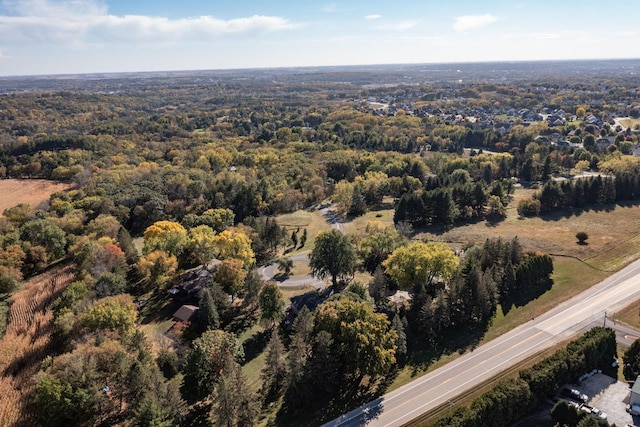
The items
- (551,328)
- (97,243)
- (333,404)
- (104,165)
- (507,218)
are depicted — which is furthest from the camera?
(104,165)

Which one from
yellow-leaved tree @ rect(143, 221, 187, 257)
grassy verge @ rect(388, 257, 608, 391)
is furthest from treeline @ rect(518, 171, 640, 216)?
yellow-leaved tree @ rect(143, 221, 187, 257)

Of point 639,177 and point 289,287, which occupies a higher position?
point 639,177

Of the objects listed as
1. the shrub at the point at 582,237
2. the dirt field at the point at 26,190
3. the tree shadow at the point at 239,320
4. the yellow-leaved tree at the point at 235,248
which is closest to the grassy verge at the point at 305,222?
the yellow-leaved tree at the point at 235,248

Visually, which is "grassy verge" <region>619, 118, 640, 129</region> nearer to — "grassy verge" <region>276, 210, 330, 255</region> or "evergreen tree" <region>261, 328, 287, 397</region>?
"grassy verge" <region>276, 210, 330, 255</region>

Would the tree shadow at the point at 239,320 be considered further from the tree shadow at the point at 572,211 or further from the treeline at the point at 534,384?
the tree shadow at the point at 572,211

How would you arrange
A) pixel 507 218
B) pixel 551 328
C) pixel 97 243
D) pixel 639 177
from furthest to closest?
1. pixel 639 177
2. pixel 507 218
3. pixel 97 243
4. pixel 551 328

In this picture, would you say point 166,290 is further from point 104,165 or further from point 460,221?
point 104,165

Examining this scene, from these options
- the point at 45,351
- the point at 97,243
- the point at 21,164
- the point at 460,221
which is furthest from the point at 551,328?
the point at 21,164
